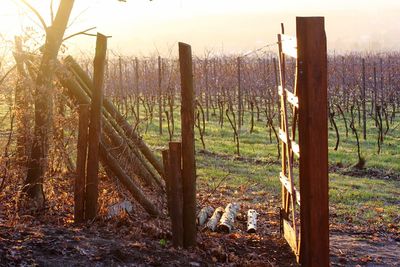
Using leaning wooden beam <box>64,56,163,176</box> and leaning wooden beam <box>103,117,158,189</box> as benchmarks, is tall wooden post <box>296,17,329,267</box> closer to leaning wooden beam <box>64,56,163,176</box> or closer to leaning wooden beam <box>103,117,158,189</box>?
leaning wooden beam <box>103,117,158,189</box>

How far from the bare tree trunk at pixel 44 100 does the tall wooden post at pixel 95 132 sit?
0.78 metres

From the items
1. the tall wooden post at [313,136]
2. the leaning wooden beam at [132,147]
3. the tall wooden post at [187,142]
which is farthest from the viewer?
the leaning wooden beam at [132,147]

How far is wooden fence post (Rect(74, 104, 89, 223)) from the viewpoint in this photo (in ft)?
23.5

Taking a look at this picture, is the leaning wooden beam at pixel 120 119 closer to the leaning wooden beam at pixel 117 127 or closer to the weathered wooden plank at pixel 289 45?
the leaning wooden beam at pixel 117 127

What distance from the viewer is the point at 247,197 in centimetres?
1213

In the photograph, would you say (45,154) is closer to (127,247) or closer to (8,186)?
(8,186)

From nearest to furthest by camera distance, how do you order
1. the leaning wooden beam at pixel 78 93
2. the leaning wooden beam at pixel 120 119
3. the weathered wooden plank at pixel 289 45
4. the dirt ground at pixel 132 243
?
the dirt ground at pixel 132 243, the weathered wooden plank at pixel 289 45, the leaning wooden beam at pixel 78 93, the leaning wooden beam at pixel 120 119

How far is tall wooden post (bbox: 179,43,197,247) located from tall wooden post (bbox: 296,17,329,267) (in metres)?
1.17

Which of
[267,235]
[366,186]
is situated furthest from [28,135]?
[366,186]

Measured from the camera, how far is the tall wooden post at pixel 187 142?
21.0ft

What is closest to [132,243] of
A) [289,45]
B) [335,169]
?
[289,45]

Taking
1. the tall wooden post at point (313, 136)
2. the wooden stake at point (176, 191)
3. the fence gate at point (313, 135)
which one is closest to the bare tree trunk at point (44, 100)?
the wooden stake at point (176, 191)

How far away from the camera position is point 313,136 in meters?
5.77

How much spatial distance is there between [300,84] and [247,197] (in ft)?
21.6
